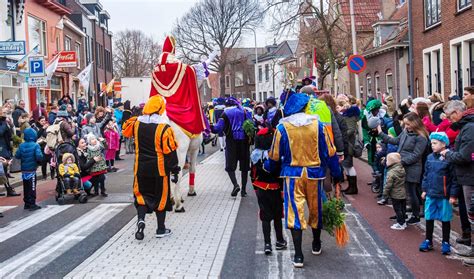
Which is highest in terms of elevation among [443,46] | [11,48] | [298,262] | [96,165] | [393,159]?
[443,46]

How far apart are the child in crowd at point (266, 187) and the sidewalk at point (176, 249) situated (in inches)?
25.9

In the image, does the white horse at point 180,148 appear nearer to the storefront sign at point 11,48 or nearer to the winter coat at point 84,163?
the winter coat at point 84,163

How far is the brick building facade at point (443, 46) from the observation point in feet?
62.1

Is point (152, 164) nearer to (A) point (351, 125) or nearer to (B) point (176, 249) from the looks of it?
(B) point (176, 249)

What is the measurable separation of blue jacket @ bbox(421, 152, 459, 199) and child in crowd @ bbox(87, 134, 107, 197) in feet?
22.2

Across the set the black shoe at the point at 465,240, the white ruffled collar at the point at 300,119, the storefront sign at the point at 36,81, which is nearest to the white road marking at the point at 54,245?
the white ruffled collar at the point at 300,119

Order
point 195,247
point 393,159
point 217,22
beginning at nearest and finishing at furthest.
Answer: point 195,247
point 393,159
point 217,22

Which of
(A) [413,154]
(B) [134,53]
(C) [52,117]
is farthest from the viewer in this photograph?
(B) [134,53]

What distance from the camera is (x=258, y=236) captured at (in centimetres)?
771

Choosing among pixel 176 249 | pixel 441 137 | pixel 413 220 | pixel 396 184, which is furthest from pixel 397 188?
pixel 176 249

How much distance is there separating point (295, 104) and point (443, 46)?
54.3 ft

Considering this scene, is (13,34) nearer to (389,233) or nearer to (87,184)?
(87,184)

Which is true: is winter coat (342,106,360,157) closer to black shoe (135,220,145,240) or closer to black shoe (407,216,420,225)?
black shoe (407,216,420,225)

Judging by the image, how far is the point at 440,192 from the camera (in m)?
6.76
